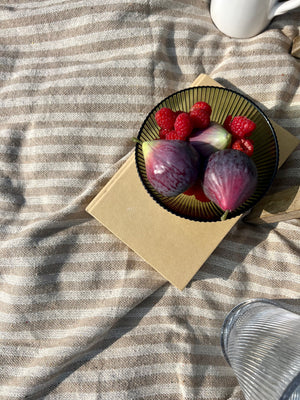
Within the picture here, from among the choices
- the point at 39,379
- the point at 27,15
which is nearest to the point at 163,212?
the point at 39,379

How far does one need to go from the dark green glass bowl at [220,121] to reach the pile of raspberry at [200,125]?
56mm

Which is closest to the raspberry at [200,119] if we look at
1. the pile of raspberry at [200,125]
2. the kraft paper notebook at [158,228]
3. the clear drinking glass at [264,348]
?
the pile of raspberry at [200,125]

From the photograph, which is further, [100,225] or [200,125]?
[100,225]

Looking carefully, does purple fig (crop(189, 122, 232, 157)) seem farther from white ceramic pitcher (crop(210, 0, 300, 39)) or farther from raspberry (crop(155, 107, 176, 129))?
white ceramic pitcher (crop(210, 0, 300, 39))

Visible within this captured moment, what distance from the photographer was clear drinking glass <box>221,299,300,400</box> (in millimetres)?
380

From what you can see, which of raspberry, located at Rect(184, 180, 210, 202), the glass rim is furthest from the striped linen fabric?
raspberry, located at Rect(184, 180, 210, 202)

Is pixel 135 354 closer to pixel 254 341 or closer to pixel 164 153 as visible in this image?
pixel 254 341

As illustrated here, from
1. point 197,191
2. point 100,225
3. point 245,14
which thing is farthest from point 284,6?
point 100,225

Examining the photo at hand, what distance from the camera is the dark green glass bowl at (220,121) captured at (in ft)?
1.47

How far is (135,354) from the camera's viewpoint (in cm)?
55

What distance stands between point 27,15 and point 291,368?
2.27ft

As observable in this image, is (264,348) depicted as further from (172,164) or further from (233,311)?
(172,164)

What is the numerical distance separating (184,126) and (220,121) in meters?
0.12

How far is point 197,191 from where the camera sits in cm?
43
